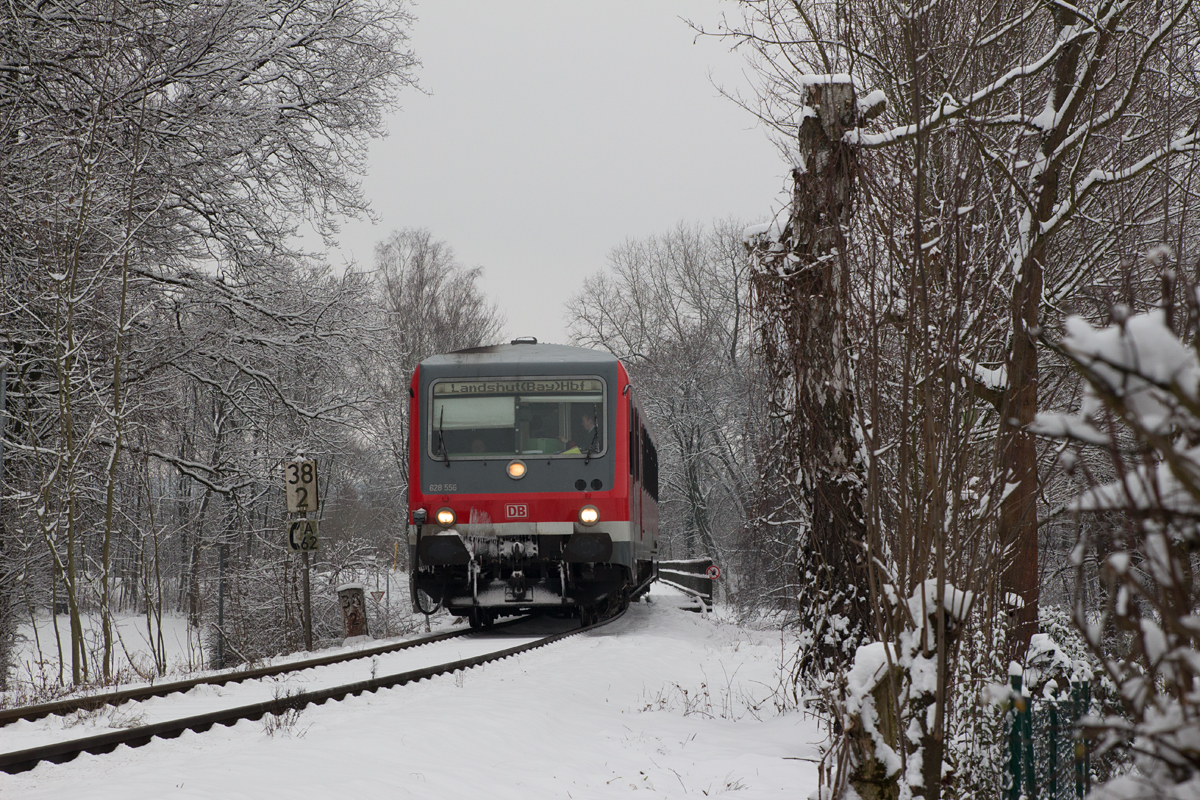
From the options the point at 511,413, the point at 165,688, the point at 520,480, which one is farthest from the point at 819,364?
the point at 511,413

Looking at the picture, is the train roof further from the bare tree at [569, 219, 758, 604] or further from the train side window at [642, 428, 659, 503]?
the bare tree at [569, 219, 758, 604]

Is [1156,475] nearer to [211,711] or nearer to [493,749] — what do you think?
[493,749]

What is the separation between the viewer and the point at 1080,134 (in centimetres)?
617

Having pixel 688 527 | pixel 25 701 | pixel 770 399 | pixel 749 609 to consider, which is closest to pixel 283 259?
pixel 25 701

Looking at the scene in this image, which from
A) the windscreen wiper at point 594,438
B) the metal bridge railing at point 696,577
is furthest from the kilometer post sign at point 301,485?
the metal bridge railing at point 696,577

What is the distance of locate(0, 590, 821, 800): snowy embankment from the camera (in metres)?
4.29

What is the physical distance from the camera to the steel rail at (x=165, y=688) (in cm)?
582

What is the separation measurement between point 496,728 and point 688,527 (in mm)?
30655

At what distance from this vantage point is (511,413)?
11133 millimetres

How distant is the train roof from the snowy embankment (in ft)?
12.6

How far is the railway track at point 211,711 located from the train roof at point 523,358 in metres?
3.10

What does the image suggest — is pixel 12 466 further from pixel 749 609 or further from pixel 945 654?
pixel 749 609

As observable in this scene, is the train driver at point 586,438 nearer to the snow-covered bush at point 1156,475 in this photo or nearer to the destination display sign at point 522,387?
the destination display sign at point 522,387

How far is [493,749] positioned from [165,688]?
2.79 m
